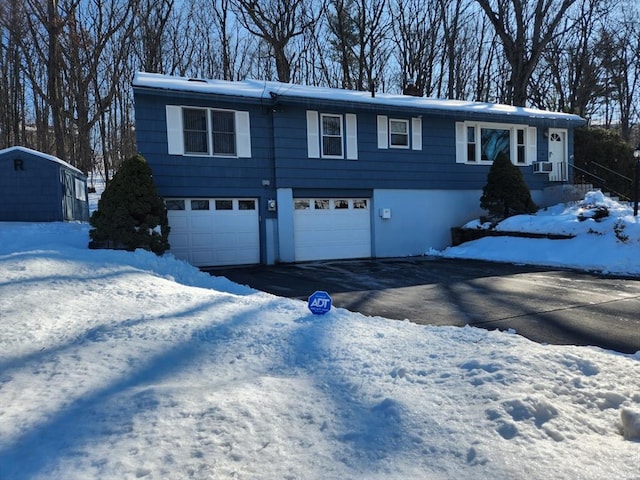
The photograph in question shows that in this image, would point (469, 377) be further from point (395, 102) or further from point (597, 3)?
point (597, 3)

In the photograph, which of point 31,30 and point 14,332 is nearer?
point 14,332

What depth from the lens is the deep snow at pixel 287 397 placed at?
1.92 metres

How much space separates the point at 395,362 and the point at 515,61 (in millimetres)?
22841

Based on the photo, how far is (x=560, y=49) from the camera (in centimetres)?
2473

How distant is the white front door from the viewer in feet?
51.1

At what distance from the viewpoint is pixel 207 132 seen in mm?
11062

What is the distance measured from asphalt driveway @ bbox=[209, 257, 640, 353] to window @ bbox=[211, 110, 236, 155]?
3204 millimetres

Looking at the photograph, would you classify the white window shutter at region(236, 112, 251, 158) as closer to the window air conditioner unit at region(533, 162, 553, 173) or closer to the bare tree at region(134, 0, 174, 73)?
the window air conditioner unit at region(533, 162, 553, 173)

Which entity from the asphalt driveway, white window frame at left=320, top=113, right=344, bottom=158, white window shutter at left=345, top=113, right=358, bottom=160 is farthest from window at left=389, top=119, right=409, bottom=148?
the asphalt driveway

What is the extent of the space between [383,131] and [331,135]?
5.65 feet

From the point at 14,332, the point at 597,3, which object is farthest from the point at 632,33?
the point at 14,332

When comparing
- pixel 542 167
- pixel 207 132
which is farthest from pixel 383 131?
pixel 542 167

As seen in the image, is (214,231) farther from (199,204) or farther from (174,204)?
(174,204)

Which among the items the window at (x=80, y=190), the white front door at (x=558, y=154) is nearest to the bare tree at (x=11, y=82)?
the window at (x=80, y=190)
